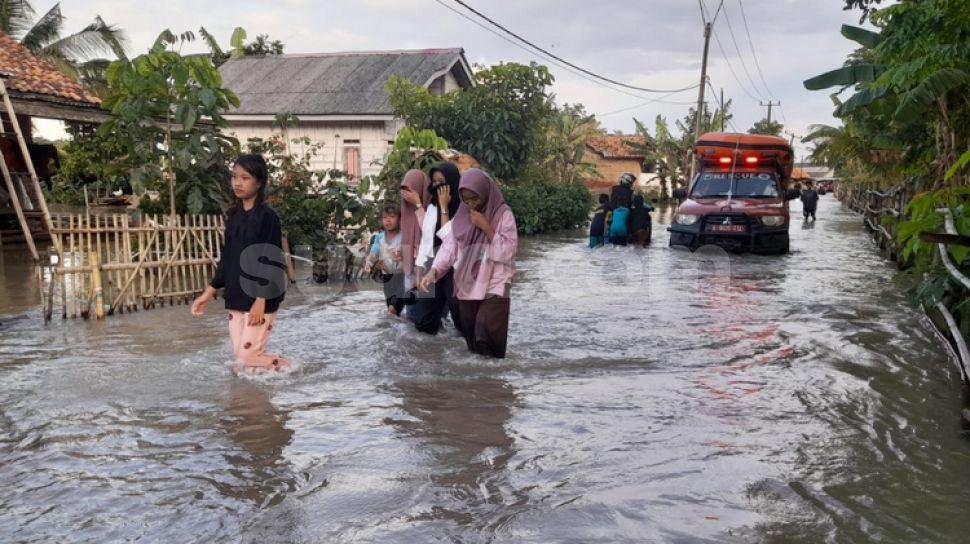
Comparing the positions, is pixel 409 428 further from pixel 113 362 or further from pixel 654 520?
pixel 113 362

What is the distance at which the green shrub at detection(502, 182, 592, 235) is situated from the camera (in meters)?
23.4

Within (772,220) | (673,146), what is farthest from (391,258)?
(673,146)

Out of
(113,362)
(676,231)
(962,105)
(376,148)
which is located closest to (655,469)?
(113,362)

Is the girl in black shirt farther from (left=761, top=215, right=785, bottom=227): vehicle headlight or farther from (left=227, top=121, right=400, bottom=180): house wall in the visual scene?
(left=227, top=121, right=400, bottom=180): house wall

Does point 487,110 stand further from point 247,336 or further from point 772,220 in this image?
point 247,336

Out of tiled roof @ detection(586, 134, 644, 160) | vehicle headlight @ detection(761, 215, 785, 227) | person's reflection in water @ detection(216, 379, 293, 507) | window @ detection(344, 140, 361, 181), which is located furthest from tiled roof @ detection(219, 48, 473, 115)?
tiled roof @ detection(586, 134, 644, 160)

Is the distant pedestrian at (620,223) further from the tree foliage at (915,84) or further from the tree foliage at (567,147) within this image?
the tree foliage at (567,147)

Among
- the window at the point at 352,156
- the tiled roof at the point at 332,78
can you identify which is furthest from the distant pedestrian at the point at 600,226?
the window at the point at 352,156

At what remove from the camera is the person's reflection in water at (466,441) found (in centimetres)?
426

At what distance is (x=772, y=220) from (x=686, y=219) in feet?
5.56

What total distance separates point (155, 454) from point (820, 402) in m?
4.63

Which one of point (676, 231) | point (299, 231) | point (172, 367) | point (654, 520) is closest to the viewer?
point (654, 520)

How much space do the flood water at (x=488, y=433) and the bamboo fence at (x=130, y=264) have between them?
281mm

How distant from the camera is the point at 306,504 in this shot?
4.22 m
